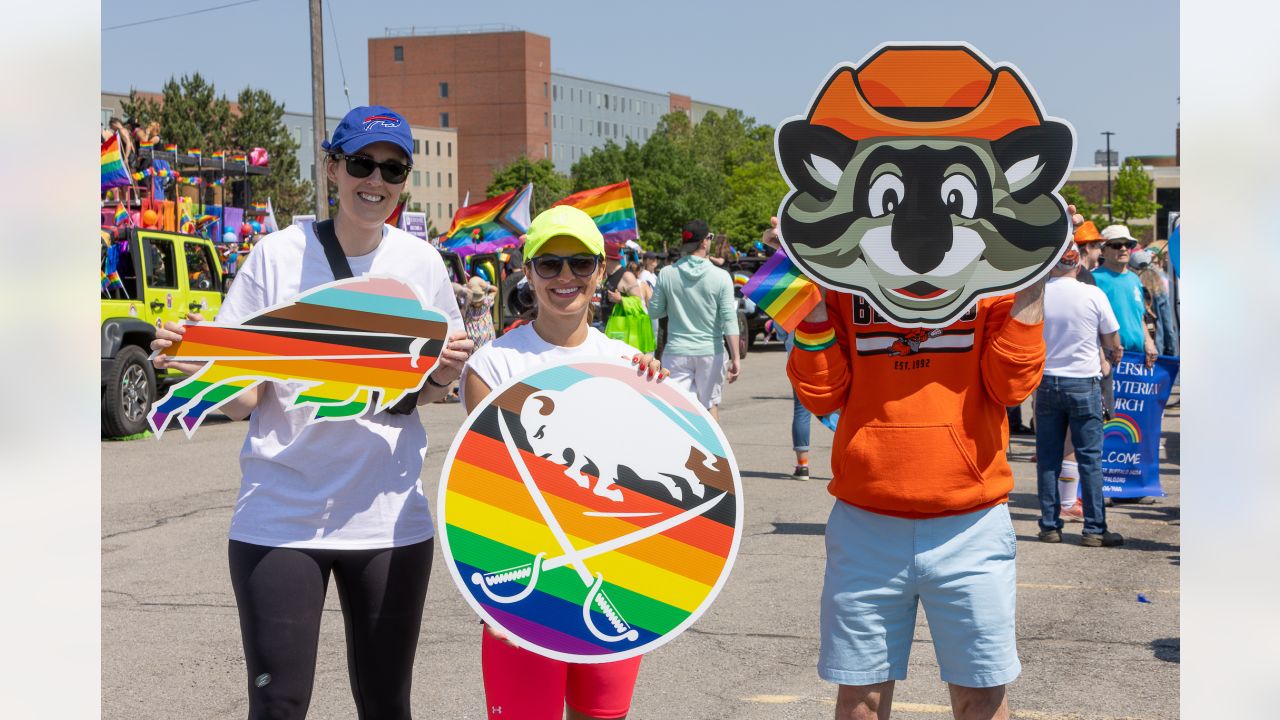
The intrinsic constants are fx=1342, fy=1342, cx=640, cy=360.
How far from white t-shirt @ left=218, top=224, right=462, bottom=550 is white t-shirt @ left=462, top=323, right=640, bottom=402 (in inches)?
5.3

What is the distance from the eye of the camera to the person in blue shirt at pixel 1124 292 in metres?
9.59

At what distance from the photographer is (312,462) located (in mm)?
3332

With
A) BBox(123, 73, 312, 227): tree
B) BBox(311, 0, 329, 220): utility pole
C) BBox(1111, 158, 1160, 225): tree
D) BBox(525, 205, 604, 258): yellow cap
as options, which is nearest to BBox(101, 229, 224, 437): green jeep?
BBox(311, 0, 329, 220): utility pole

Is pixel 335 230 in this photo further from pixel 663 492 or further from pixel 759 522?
pixel 759 522

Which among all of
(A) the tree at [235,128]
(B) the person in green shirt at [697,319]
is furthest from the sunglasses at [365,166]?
(A) the tree at [235,128]

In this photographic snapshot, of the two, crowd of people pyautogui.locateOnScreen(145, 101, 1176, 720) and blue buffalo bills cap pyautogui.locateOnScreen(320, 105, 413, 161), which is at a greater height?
blue buffalo bills cap pyautogui.locateOnScreen(320, 105, 413, 161)

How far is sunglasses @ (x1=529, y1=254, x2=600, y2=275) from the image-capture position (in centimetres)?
335

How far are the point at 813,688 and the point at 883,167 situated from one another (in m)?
2.69

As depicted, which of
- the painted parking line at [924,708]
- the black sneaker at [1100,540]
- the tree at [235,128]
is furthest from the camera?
the tree at [235,128]

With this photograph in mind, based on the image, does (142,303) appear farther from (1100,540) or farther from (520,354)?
(520,354)

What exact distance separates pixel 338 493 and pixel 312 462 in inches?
3.9

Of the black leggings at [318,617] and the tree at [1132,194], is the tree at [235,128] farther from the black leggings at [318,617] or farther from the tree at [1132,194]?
the black leggings at [318,617]

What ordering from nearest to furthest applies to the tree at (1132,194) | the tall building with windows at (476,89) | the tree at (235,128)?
the tree at (235,128) < the tree at (1132,194) < the tall building with windows at (476,89)

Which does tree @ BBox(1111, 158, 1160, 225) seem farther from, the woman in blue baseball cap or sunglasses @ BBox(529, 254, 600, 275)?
the woman in blue baseball cap
